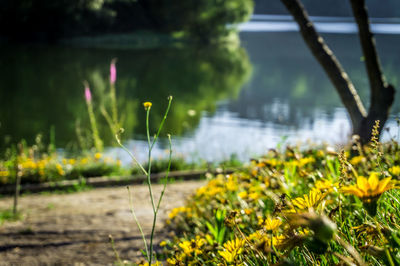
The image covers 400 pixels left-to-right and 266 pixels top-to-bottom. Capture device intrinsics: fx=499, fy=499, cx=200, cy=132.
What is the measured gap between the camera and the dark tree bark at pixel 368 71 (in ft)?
16.1

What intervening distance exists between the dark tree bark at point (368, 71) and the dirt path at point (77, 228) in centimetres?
194

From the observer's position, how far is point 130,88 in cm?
1912

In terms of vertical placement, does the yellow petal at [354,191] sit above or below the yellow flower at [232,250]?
above

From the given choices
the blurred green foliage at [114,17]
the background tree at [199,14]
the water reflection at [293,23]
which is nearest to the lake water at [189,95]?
the blurred green foliage at [114,17]

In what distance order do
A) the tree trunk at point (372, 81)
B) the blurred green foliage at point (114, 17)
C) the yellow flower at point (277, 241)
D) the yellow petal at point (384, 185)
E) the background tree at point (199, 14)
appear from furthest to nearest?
the background tree at point (199, 14) → the blurred green foliage at point (114, 17) → the tree trunk at point (372, 81) → the yellow flower at point (277, 241) → the yellow petal at point (384, 185)

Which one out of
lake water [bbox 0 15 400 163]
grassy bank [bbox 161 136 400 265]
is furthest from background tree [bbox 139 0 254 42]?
grassy bank [bbox 161 136 400 265]

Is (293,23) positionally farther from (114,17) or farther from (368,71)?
(368,71)

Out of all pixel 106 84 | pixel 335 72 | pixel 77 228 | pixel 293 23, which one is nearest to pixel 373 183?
pixel 77 228

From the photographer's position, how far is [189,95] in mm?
18219

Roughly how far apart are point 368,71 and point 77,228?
3175mm

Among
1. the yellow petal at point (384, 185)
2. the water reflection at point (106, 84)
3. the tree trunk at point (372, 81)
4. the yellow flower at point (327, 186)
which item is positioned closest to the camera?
the yellow petal at point (384, 185)

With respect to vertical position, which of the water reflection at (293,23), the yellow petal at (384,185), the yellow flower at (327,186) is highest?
the water reflection at (293,23)

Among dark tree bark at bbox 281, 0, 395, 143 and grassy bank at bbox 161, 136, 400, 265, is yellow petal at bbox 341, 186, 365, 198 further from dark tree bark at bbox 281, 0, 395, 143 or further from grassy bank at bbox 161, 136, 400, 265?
dark tree bark at bbox 281, 0, 395, 143

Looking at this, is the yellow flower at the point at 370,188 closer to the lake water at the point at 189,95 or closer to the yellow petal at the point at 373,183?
the yellow petal at the point at 373,183
